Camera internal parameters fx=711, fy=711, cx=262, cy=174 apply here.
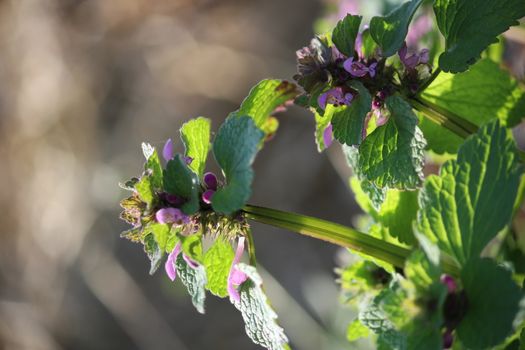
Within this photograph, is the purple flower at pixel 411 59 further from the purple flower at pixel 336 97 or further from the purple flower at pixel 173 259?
the purple flower at pixel 173 259

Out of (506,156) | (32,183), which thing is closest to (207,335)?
(32,183)

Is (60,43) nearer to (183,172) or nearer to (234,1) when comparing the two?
(234,1)

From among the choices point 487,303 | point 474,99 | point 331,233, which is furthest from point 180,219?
point 474,99

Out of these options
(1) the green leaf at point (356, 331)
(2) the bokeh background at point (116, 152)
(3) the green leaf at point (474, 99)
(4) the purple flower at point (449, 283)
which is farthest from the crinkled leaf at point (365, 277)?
(2) the bokeh background at point (116, 152)

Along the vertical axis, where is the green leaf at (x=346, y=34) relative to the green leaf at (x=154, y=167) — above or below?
above

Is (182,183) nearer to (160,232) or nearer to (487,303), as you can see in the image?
(160,232)

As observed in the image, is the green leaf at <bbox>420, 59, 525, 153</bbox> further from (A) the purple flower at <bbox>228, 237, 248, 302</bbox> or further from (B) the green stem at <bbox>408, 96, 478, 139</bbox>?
(A) the purple flower at <bbox>228, 237, 248, 302</bbox>

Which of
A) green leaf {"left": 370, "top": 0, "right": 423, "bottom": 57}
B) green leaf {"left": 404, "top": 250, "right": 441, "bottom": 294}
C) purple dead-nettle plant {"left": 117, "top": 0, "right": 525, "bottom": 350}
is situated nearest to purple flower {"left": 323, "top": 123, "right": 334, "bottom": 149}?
purple dead-nettle plant {"left": 117, "top": 0, "right": 525, "bottom": 350}

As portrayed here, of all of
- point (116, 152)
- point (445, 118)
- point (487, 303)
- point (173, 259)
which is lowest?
point (487, 303)
